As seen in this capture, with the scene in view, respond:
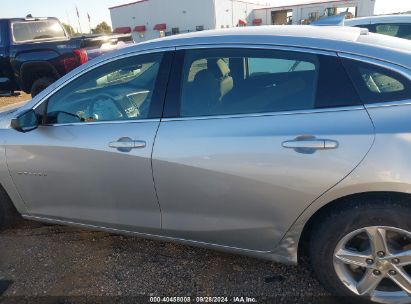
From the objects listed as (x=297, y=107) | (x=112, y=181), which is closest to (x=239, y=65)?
(x=297, y=107)

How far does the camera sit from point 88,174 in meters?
2.47

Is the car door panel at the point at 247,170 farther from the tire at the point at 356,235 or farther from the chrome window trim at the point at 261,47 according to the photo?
the chrome window trim at the point at 261,47

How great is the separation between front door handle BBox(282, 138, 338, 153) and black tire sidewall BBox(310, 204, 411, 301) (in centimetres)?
37

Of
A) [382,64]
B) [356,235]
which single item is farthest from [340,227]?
[382,64]

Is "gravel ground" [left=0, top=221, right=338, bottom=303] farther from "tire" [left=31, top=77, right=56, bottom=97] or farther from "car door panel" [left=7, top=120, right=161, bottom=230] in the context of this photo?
"tire" [left=31, top=77, right=56, bottom=97]

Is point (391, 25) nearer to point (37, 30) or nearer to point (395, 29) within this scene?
point (395, 29)

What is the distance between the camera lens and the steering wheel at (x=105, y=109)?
2.52 meters

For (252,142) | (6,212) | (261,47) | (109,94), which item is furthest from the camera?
(6,212)

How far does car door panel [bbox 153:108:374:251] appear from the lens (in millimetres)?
1877

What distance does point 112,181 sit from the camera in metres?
2.42

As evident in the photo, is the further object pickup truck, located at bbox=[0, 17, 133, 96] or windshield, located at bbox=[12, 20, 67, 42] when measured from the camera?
windshield, located at bbox=[12, 20, 67, 42]

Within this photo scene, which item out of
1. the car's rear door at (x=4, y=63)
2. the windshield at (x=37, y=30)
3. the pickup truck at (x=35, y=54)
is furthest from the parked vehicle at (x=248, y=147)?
the windshield at (x=37, y=30)

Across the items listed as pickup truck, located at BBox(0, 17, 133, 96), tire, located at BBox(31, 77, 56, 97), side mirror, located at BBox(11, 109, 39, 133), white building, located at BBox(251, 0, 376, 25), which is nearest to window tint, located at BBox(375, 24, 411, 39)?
pickup truck, located at BBox(0, 17, 133, 96)

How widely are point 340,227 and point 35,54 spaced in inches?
282
